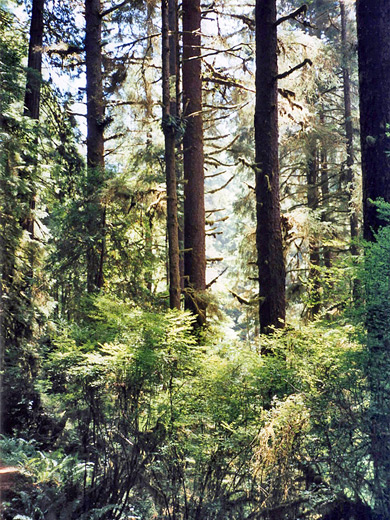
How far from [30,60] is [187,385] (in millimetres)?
→ 8909

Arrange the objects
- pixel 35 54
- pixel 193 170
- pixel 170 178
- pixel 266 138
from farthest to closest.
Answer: pixel 35 54, pixel 193 170, pixel 170 178, pixel 266 138

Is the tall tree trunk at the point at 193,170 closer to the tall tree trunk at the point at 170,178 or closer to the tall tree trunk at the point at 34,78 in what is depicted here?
the tall tree trunk at the point at 170,178

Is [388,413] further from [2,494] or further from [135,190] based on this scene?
[135,190]

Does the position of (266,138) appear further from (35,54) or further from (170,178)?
(35,54)

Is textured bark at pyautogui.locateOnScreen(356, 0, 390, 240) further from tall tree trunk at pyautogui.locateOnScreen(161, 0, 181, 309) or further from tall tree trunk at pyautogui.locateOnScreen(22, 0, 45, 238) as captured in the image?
tall tree trunk at pyautogui.locateOnScreen(22, 0, 45, 238)

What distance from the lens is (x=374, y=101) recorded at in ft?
19.3

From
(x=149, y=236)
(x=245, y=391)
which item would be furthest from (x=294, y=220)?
(x=245, y=391)

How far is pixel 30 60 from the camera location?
10953 mm

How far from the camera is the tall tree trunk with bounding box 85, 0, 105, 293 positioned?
9.32m

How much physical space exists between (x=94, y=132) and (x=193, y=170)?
267 cm

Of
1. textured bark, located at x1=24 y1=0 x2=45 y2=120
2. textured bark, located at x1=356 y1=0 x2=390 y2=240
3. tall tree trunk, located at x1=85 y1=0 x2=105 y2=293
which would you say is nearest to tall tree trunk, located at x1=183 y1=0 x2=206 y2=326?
tall tree trunk, located at x1=85 y1=0 x2=105 y2=293

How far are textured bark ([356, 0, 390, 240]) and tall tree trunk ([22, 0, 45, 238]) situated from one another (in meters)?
5.83

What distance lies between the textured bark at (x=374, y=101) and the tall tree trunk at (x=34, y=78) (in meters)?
5.83

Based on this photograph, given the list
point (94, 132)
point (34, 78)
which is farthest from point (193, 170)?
point (34, 78)
